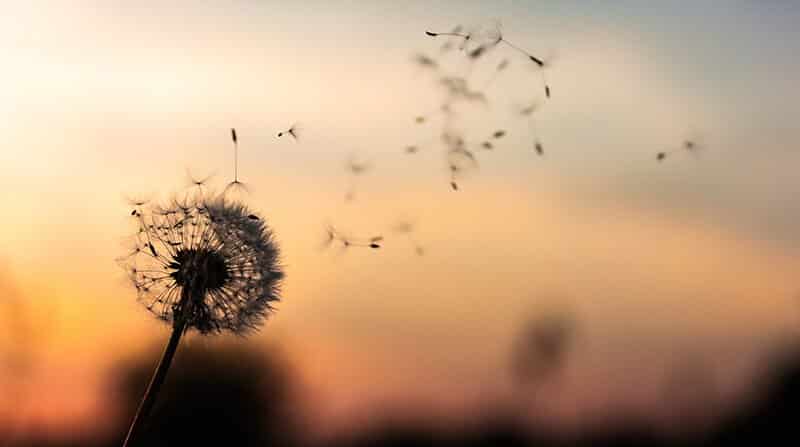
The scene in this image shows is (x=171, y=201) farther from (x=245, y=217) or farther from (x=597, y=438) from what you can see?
(x=597, y=438)

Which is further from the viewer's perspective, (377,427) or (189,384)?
(189,384)

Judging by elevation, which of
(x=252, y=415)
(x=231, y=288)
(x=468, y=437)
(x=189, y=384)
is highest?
(x=189, y=384)

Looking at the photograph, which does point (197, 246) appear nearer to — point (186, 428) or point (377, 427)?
point (377, 427)

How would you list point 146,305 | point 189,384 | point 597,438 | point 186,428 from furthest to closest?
point 189,384, point 186,428, point 597,438, point 146,305

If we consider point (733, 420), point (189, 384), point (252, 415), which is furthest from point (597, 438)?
point (189, 384)

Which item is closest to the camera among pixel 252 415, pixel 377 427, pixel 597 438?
pixel 597 438

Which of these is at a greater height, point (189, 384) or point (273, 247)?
point (189, 384)

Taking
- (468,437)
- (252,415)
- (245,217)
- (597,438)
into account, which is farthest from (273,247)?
(252,415)
